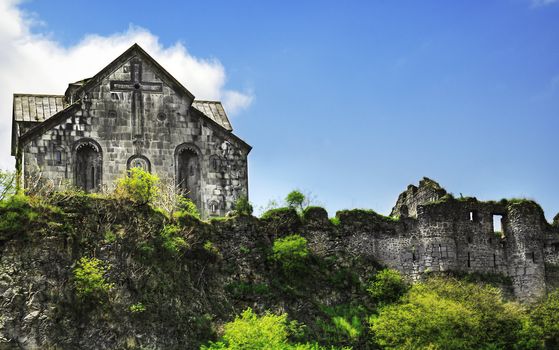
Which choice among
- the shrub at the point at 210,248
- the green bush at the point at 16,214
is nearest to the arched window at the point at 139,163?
the shrub at the point at 210,248

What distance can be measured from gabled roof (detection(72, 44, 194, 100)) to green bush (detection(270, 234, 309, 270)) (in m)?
8.86

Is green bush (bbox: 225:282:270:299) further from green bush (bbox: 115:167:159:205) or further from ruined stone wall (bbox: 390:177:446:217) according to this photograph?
ruined stone wall (bbox: 390:177:446:217)

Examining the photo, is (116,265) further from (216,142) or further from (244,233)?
(216,142)

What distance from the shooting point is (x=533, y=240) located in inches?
2334

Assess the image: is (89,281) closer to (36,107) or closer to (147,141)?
(147,141)

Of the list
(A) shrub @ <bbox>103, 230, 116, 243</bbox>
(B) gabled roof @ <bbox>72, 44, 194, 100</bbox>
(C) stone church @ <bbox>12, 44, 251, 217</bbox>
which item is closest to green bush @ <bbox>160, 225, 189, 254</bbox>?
(A) shrub @ <bbox>103, 230, 116, 243</bbox>

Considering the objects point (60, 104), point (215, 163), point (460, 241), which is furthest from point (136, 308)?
point (460, 241)

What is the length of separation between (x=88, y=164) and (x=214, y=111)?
7.91 metres

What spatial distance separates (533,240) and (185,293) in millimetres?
16189

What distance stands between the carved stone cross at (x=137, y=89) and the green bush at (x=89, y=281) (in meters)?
10.6

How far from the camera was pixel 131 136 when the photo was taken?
5931 cm

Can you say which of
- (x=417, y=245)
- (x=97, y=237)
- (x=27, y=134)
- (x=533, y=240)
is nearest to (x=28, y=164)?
(x=27, y=134)

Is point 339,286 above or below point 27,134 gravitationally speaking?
below

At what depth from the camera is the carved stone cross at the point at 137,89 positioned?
59531 millimetres
